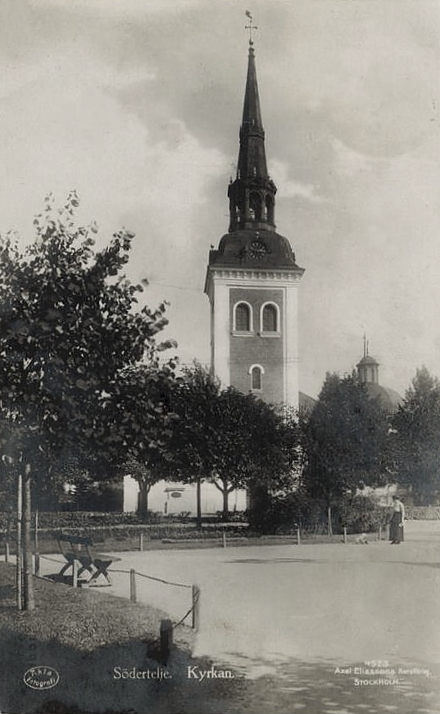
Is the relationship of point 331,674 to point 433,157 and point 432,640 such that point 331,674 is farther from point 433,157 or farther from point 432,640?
point 433,157

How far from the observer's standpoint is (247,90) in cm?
1230

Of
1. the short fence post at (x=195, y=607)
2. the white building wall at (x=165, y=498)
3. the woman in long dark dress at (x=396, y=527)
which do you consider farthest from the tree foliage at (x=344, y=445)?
the short fence post at (x=195, y=607)

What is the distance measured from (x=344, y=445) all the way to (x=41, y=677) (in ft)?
64.7

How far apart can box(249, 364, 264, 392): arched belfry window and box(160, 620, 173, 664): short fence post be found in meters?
30.9

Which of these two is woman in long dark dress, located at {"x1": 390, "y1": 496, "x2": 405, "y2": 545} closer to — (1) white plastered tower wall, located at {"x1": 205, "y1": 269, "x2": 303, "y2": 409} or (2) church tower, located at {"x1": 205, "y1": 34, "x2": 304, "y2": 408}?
(2) church tower, located at {"x1": 205, "y1": 34, "x2": 304, "y2": 408}

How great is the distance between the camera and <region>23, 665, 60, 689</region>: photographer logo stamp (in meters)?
9.52

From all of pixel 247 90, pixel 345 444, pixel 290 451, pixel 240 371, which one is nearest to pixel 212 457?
pixel 290 451

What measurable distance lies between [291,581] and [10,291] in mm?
8265

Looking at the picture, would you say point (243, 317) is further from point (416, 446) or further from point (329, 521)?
point (329, 521)

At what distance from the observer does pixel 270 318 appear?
131ft

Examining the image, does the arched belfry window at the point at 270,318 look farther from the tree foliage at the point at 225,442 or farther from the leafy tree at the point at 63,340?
the leafy tree at the point at 63,340

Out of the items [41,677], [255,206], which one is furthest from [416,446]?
[41,677]

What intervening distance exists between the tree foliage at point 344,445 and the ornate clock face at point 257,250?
30.2ft

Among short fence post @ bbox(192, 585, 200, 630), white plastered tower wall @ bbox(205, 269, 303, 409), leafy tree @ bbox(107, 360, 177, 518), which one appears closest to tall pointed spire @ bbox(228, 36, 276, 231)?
white plastered tower wall @ bbox(205, 269, 303, 409)
